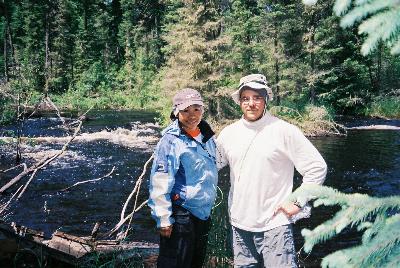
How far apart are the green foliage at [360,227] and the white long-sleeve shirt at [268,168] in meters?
1.49

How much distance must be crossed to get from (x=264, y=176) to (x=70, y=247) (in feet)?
9.72

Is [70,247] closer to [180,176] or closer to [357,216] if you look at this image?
[180,176]

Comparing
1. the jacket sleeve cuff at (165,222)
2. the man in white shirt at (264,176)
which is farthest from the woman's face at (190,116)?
the jacket sleeve cuff at (165,222)

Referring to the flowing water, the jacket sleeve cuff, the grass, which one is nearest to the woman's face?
the jacket sleeve cuff

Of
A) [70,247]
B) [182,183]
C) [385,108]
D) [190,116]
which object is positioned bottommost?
[70,247]

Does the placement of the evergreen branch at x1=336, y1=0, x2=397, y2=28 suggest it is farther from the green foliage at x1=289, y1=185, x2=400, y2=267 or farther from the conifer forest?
the green foliage at x1=289, y1=185, x2=400, y2=267

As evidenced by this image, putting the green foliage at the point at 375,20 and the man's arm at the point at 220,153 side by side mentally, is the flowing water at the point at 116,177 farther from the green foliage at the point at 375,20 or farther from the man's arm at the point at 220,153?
the green foliage at the point at 375,20

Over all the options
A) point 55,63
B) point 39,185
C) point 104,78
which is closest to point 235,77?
point 39,185

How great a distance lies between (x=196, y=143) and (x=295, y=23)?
25.4 m

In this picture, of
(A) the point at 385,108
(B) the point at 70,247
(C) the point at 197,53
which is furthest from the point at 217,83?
(B) the point at 70,247

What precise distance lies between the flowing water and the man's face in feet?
6.14

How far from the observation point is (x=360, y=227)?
1.49 metres

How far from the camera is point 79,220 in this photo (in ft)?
28.7

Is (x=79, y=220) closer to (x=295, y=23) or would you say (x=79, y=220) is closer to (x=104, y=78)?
(x=295, y=23)
